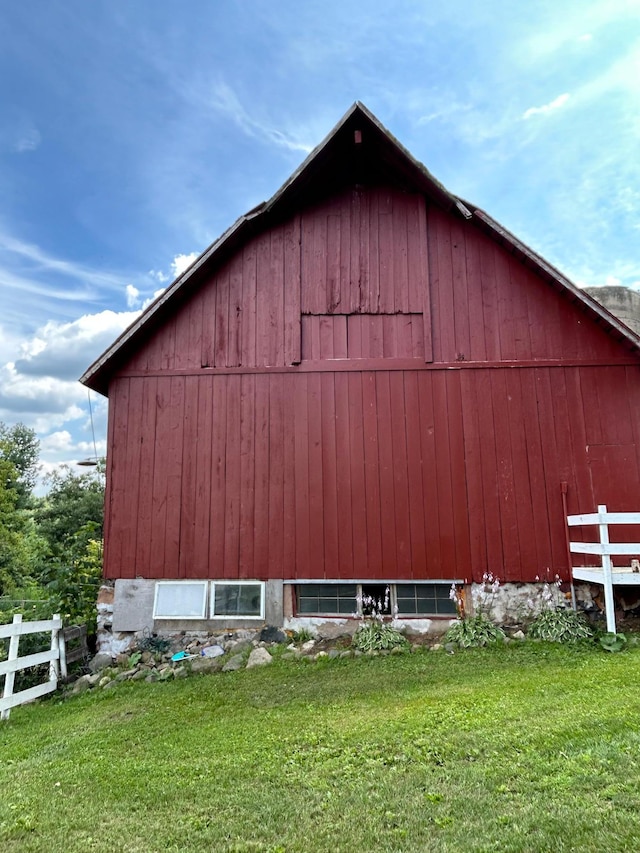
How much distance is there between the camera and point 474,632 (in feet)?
23.4

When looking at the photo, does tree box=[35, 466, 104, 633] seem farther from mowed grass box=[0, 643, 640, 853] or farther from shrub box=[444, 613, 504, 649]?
shrub box=[444, 613, 504, 649]

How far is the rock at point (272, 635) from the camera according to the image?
7.51 m

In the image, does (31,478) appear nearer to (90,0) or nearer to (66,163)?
(66,163)

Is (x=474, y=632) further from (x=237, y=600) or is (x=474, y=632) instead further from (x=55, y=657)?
(x=55, y=657)

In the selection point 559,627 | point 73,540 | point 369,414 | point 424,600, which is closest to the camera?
point 559,627

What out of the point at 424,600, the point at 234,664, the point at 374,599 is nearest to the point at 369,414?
the point at 374,599

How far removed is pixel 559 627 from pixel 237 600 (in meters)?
4.66

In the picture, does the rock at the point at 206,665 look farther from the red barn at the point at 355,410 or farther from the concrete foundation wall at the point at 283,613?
the red barn at the point at 355,410

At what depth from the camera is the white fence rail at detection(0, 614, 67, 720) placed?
Answer: 6.16 meters

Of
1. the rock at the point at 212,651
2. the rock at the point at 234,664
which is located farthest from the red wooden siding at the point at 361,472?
the rock at the point at 234,664

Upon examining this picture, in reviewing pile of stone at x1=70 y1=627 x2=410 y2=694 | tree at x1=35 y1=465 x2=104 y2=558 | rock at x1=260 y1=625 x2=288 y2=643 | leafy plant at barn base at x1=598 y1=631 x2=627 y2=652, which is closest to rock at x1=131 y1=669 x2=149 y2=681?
pile of stone at x1=70 y1=627 x2=410 y2=694

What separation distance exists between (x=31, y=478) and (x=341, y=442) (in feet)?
96.4

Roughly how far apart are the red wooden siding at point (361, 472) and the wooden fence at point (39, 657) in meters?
1.12

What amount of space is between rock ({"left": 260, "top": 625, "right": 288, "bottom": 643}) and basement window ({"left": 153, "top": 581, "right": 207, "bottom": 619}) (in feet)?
3.24
